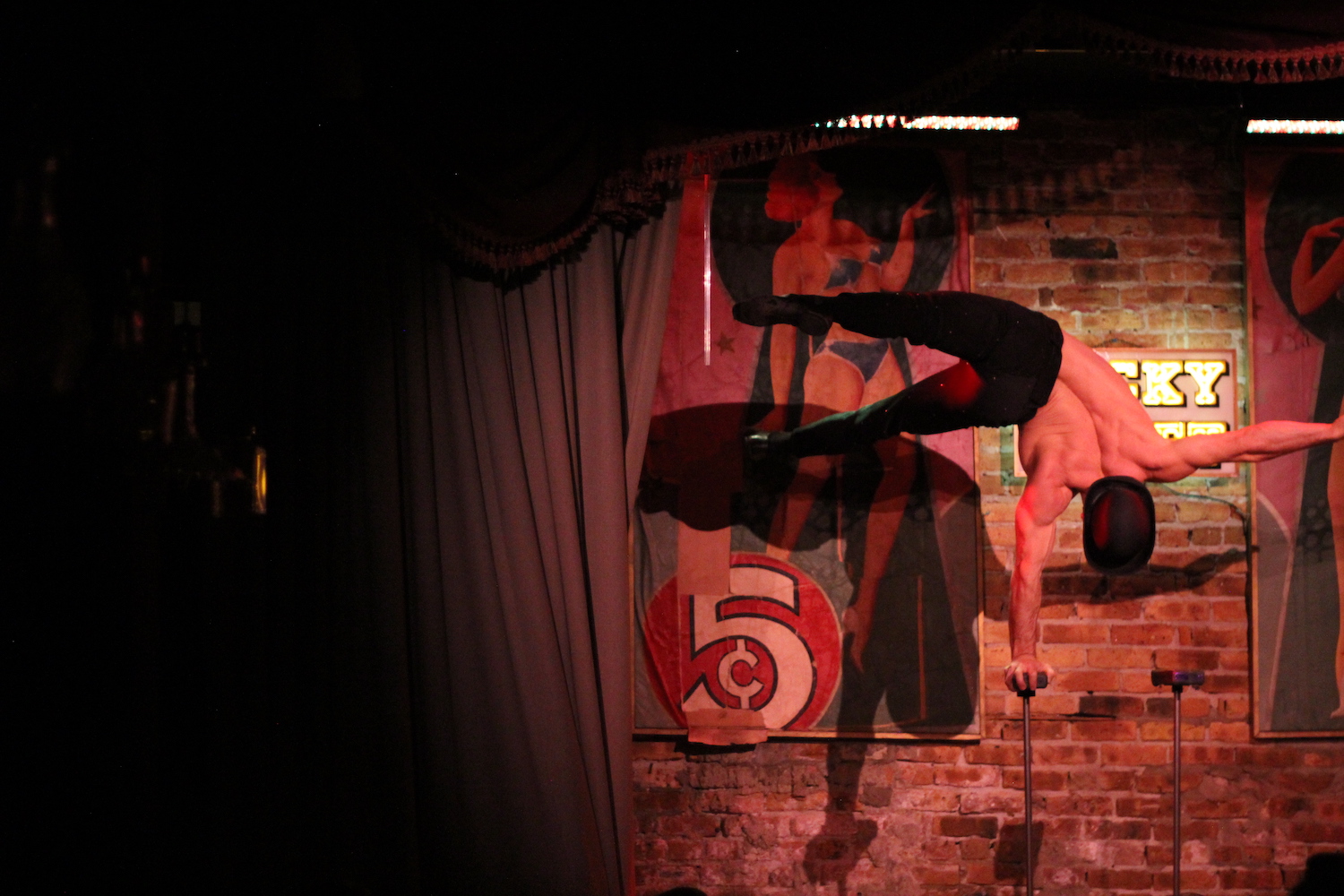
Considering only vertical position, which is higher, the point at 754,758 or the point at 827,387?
the point at 827,387

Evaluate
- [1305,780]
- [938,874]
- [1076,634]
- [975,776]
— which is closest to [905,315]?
[1076,634]

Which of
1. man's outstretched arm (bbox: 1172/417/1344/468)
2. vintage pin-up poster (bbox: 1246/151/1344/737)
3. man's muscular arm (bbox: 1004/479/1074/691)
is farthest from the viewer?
vintage pin-up poster (bbox: 1246/151/1344/737)

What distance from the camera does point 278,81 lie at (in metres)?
2.75

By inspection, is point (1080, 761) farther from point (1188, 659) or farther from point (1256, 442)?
point (1256, 442)

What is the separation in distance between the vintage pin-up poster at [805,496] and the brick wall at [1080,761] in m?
0.14

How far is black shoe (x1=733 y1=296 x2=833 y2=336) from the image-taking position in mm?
2783

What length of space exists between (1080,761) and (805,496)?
1408mm

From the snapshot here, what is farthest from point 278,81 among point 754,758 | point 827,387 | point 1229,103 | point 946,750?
point 1229,103

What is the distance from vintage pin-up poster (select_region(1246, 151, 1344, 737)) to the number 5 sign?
161cm

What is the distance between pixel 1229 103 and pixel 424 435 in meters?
3.21

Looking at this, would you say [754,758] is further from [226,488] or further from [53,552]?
[53,552]

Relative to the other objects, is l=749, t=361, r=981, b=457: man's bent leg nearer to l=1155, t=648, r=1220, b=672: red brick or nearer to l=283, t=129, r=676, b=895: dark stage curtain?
l=283, t=129, r=676, b=895: dark stage curtain

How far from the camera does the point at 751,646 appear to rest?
3.62 meters

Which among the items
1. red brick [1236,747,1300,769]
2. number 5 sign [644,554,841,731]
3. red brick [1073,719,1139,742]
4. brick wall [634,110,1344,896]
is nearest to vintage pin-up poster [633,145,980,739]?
number 5 sign [644,554,841,731]
